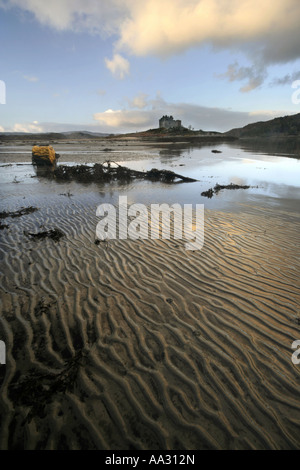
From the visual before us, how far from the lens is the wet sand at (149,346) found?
7.73ft

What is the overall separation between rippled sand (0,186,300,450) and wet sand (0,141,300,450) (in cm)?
2

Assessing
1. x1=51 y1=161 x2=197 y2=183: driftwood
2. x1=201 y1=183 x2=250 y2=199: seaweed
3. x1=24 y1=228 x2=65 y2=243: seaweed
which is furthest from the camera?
x1=51 y1=161 x2=197 y2=183: driftwood

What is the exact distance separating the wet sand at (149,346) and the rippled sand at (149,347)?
2cm

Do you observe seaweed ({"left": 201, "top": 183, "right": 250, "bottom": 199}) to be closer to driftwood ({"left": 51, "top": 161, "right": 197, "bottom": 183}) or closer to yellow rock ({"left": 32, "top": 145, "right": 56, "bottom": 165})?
driftwood ({"left": 51, "top": 161, "right": 197, "bottom": 183})

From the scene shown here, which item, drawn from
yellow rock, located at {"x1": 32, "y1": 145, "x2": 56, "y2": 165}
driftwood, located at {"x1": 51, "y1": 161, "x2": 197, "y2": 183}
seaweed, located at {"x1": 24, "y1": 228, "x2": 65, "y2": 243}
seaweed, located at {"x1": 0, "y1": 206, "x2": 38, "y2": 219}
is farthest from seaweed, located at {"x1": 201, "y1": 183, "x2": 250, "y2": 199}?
yellow rock, located at {"x1": 32, "y1": 145, "x2": 56, "y2": 165}

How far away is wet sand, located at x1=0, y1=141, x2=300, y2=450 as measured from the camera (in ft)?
7.73

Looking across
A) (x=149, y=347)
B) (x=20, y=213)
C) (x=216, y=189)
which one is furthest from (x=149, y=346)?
(x=216, y=189)

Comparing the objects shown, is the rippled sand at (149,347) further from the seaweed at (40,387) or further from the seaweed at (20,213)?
the seaweed at (20,213)

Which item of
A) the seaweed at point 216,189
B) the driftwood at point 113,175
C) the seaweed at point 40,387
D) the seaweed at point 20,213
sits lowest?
the seaweed at point 40,387

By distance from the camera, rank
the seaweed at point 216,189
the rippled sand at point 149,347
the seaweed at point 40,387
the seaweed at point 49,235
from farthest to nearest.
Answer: the seaweed at point 216,189, the seaweed at point 49,235, the seaweed at point 40,387, the rippled sand at point 149,347

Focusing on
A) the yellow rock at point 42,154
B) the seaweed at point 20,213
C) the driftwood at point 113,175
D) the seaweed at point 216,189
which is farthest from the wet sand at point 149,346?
the yellow rock at point 42,154

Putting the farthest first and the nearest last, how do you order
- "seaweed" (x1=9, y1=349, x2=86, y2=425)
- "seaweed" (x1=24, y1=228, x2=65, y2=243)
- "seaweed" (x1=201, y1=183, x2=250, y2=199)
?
"seaweed" (x1=201, y1=183, x2=250, y2=199) < "seaweed" (x1=24, y1=228, x2=65, y2=243) < "seaweed" (x1=9, y1=349, x2=86, y2=425)

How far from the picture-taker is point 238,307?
162 inches

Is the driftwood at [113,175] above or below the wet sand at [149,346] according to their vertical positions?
above
